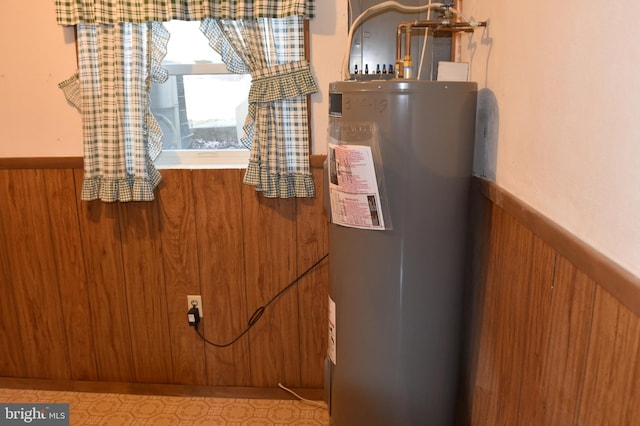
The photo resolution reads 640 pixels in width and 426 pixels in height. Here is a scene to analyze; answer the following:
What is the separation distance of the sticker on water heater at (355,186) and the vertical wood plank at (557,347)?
438 mm

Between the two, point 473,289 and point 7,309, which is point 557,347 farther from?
point 7,309

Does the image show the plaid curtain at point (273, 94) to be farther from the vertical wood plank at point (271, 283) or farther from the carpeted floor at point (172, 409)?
the carpeted floor at point (172, 409)

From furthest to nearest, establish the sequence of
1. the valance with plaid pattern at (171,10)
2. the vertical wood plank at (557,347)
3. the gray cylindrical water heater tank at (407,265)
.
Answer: the valance with plaid pattern at (171,10)
the gray cylindrical water heater tank at (407,265)
the vertical wood plank at (557,347)

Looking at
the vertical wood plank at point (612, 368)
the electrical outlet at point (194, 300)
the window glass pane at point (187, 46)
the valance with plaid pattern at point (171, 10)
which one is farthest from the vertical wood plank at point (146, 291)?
the vertical wood plank at point (612, 368)

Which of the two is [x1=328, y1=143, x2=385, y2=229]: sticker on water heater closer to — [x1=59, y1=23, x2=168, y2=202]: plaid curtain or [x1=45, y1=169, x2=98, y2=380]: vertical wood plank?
[x1=59, y1=23, x2=168, y2=202]: plaid curtain

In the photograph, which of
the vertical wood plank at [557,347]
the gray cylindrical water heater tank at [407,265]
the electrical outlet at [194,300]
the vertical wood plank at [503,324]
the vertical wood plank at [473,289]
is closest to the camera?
the vertical wood plank at [557,347]

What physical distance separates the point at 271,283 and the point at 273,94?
0.79 meters

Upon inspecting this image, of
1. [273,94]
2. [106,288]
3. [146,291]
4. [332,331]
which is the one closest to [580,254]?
[332,331]

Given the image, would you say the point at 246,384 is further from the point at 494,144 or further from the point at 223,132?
the point at 494,144

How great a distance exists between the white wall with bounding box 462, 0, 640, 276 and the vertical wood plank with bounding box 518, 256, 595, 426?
104 millimetres

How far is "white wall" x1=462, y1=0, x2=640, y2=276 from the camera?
75cm

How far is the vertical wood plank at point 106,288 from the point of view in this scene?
2.12 m

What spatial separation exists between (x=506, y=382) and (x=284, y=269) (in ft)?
3.48

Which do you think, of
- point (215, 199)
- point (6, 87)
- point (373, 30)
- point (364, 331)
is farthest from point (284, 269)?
point (6, 87)
